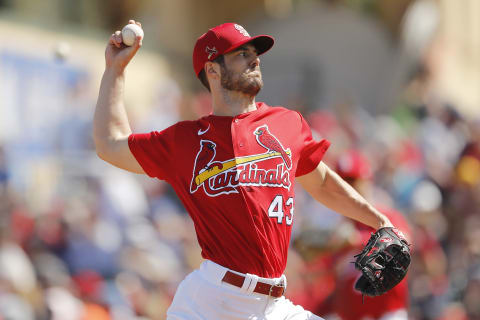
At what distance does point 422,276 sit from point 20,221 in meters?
5.27

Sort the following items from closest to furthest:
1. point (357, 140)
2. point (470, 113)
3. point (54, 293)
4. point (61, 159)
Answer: point (54, 293)
point (357, 140)
point (61, 159)
point (470, 113)

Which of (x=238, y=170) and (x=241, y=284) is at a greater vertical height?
(x=238, y=170)

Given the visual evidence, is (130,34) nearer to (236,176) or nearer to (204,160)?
(204,160)

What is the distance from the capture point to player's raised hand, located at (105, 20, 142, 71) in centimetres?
443

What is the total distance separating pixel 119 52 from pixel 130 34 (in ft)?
0.44

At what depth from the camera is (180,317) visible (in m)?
4.04

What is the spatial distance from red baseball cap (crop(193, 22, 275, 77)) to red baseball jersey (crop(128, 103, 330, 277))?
34cm

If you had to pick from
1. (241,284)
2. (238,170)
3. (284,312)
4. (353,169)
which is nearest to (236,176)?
(238,170)

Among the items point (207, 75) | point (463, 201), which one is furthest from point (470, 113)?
point (207, 75)

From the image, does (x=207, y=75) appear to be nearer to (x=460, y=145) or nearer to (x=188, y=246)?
(x=188, y=246)

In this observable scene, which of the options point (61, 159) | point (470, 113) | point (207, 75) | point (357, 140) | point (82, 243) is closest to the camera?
point (207, 75)

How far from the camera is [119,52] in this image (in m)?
4.45

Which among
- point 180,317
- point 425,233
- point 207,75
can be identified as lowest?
point 425,233

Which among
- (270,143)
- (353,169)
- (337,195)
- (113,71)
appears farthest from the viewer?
(353,169)
